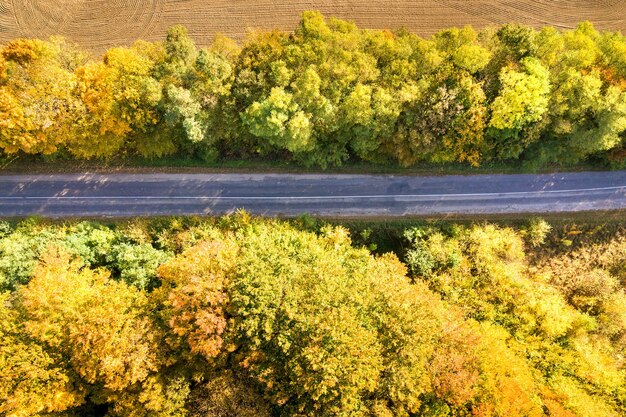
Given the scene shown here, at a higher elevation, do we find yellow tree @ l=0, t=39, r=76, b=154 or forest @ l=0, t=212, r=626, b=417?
yellow tree @ l=0, t=39, r=76, b=154

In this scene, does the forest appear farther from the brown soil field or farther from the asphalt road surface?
the brown soil field

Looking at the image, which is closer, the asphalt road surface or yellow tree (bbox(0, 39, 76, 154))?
yellow tree (bbox(0, 39, 76, 154))

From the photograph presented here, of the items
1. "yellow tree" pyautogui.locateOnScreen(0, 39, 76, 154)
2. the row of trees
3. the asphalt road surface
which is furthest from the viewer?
the asphalt road surface

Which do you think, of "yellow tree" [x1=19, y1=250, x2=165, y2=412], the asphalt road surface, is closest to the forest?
"yellow tree" [x1=19, y1=250, x2=165, y2=412]

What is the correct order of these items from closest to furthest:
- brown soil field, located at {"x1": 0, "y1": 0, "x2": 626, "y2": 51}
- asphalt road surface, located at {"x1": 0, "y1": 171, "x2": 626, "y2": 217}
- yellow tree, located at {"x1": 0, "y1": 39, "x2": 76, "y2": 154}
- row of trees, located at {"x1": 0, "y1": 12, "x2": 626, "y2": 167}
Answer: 1. yellow tree, located at {"x1": 0, "y1": 39, "x2": 76, "y2": 154}
2. row of trees, located at {"x1": 0, "y1": 12, "x2": 626, "y2": 167}
3. asphalt road surface, located at {"x1": 0, "y1": 171, "x2": 626, "y2": 217}
4. brown soil field, located at {"x1": 0, "y1": 0, "x2": 626, "y2": 51}

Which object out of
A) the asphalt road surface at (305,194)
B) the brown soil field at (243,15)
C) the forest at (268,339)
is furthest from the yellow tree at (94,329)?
the brown soil field at (243,15)

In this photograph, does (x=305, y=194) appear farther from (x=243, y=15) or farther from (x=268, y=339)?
(x=243, y=15)
